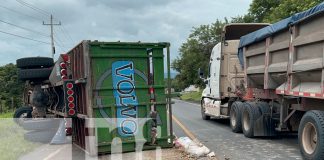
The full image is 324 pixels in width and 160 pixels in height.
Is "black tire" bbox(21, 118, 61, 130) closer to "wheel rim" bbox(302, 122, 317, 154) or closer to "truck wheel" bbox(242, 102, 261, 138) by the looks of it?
"truck wheel" bbox(242, 102, 261, 138)

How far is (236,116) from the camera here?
1286cm

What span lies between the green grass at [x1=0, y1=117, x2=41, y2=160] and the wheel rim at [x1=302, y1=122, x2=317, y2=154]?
6028 mm

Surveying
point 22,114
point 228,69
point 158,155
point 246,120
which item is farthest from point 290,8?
point 158,155

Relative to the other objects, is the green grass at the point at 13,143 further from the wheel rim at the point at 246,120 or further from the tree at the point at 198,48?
the tree at the point at 198,48

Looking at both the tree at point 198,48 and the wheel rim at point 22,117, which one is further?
the tree at point 198,48

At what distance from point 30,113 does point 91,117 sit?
547 centimetres

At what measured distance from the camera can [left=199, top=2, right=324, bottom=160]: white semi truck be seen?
7941 mm

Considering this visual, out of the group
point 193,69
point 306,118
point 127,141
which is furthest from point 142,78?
point 193,69

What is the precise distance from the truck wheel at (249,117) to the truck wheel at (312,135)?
3022mm

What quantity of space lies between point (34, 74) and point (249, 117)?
21.1 ft

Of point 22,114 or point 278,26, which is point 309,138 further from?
point 22,114

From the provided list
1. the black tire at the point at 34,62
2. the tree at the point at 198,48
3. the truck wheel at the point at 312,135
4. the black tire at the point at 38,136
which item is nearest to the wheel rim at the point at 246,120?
the truck wheel at the point at 312,135

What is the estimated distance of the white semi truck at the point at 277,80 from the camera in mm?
7941

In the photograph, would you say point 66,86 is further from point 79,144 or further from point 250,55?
point 250,55
